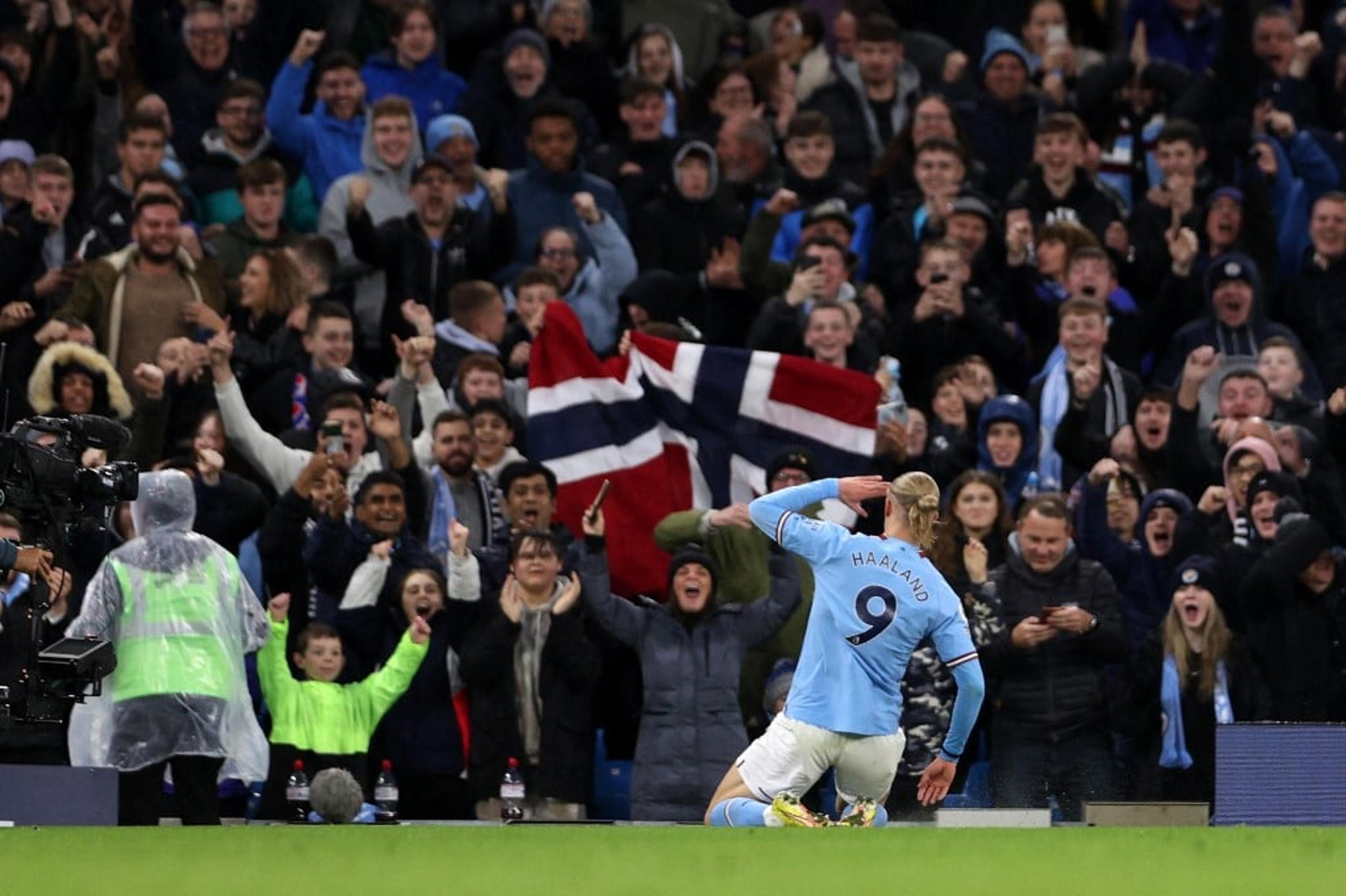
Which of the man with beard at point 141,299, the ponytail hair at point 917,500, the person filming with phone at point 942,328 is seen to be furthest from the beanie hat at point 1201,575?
the man with beard at point 141,299

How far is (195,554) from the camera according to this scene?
44.2 feet

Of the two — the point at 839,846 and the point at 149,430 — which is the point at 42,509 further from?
the point at 839,846

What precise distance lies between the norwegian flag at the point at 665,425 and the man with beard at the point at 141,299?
211 centimetres

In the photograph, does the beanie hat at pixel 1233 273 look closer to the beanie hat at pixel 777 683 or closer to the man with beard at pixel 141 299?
the beanie hat at pixel 777 683

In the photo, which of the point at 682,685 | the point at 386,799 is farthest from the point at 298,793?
the point at 682,685

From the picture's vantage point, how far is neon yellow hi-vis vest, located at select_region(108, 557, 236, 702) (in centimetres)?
1319

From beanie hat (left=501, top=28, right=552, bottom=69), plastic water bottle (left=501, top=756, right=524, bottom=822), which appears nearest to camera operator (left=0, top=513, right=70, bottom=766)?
plastic water bottle (left=501, top=756, right=524, bottom=822)

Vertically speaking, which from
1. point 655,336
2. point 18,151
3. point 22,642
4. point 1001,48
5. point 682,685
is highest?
point 1001,48

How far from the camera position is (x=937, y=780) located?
489 inches

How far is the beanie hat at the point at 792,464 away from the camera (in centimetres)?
1540

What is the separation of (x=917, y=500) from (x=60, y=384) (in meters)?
5.45

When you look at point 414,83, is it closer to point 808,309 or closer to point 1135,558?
point 808,309

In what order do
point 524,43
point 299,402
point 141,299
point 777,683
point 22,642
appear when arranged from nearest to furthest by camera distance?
1. point 22,642
2. point 777,683
3. point 299,402
4. point 141,299
5. point 524,43

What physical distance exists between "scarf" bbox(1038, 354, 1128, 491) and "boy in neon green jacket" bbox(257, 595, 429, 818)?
13.5 feet
